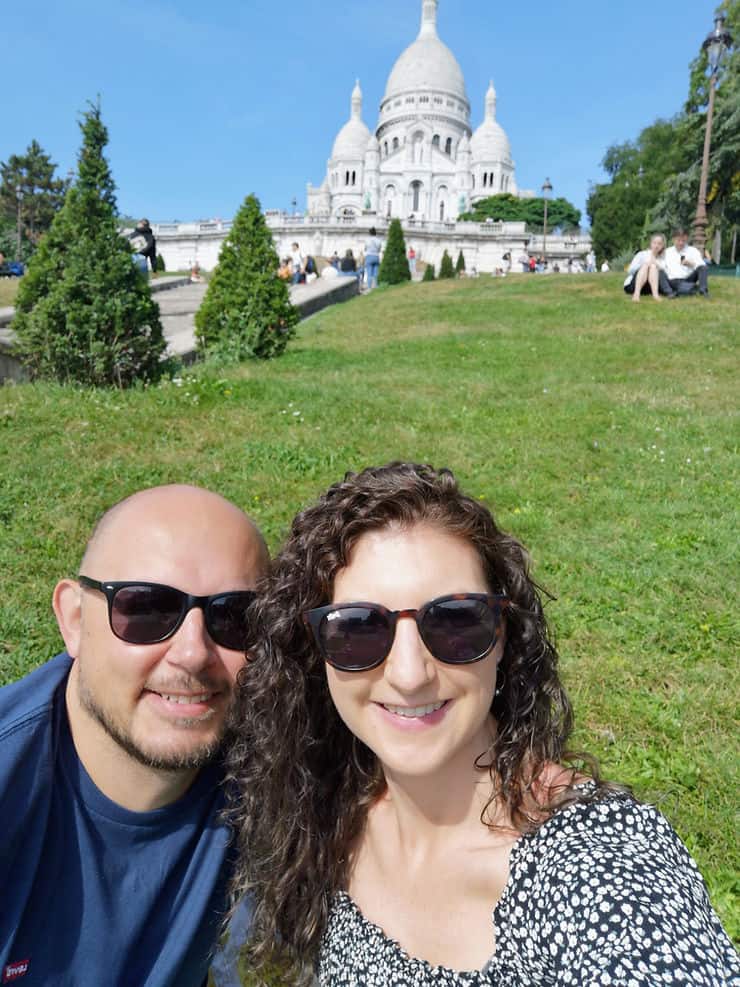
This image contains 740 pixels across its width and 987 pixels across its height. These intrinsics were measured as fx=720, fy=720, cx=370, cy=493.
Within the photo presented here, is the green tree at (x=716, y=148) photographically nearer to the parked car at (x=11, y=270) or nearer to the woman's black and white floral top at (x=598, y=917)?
the parked car at (x=11, y=270)

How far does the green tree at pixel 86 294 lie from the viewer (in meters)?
6.80

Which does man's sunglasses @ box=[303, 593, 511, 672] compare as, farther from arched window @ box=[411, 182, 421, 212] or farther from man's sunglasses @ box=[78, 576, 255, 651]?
arched window @ box=[411, 182, 421, 212]

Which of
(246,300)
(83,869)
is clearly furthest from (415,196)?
(83,869)

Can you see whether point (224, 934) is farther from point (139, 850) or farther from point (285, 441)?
point (285, 441)

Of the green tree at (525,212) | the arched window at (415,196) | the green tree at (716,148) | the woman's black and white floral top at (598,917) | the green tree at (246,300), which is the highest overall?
the arched window at (415,196)

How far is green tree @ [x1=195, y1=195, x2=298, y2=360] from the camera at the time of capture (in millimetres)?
9086

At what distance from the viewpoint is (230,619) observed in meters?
1.81

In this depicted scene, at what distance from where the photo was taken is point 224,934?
1.94 meters

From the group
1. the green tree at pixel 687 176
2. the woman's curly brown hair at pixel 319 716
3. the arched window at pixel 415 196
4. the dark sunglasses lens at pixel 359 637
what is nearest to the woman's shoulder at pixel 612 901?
the woman's curly brown hair at pixel 319 716

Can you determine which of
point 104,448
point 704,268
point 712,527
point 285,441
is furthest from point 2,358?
point 704,268

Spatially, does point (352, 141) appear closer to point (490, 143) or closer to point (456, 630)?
point (490, 143)

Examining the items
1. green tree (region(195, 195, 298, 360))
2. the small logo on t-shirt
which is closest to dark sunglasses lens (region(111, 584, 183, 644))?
the small logo on t-shirt

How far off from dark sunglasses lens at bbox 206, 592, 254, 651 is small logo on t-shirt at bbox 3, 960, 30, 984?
2.64ft

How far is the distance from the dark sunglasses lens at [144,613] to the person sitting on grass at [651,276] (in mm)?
12847
